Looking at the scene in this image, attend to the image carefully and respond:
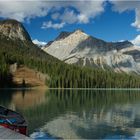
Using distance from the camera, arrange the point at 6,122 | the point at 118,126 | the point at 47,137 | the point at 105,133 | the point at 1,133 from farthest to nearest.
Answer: the point at 118,126
the point at 105,133
the point at 47,137
the point at 6,122
the point at 1,133

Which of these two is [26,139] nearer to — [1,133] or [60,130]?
[1,133]

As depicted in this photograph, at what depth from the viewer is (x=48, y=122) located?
48625mm

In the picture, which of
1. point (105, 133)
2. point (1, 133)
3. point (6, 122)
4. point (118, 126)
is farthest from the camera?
point (118, 126)

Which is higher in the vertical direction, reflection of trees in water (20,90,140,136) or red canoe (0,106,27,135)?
red canoe (0,106,27,135)

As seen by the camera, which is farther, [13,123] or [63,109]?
[63,109]

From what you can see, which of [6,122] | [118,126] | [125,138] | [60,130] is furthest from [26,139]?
[118,126]

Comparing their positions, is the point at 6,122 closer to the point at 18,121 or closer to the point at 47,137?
the point at 18,121

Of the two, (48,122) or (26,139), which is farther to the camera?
(48,122)

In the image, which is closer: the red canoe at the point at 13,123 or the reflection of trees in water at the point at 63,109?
the red canoe at the point at 13,123

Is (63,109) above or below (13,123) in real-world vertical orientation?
below

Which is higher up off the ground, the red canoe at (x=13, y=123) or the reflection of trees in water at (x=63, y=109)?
the red canoe at (x=13, y=123)

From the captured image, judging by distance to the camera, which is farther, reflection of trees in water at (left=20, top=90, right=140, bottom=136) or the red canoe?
reflection of trees in water at (left=20, top=90, right=140, bottom=136)

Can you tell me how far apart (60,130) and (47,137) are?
226 inches

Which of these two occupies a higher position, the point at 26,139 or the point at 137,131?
the point at 26,139
